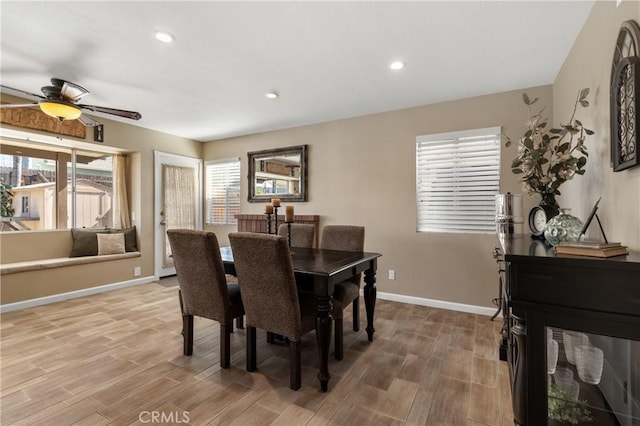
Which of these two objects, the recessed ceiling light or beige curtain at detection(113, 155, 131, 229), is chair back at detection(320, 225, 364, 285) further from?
beige curtain at detection(113, 155, 131, 229)

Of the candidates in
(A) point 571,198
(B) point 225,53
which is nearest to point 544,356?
(A) point 571,198

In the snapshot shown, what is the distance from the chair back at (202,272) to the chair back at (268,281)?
0.69 ft

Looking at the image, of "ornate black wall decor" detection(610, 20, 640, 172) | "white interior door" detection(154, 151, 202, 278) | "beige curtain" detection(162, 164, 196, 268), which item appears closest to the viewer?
"ornate black wall decor" detection(610, 20, 640, 172)

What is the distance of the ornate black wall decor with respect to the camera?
127 cm

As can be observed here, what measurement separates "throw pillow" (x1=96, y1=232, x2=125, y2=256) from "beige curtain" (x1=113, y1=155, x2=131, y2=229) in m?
0.31

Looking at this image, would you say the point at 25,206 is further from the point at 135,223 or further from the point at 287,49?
the point at 287,49

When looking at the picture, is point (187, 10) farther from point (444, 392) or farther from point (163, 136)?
point (163, 136)

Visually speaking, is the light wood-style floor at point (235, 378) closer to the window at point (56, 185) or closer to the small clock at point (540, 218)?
the small clock at point (540, 218)

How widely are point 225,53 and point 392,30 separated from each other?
4.54 ft

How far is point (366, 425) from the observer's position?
1639mm

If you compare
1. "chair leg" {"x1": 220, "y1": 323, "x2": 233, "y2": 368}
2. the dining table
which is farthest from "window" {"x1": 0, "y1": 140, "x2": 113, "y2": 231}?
"chair leg" {"x1": 220, "y1": 323, "x2": 233, "y2": 368}

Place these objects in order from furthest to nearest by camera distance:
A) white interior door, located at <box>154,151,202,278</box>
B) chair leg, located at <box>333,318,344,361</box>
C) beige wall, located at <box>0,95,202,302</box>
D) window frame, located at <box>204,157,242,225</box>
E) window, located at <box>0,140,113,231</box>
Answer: window frame, located at <box>204,157,242,225</box> → white interior door, located at <box>154,151,202,278</box> → window, located at <box>0,140,113,231</box> → beige wall, located at <box>0,95,202,302</box> → chair leg, located at <box>333,318,344,361</box>

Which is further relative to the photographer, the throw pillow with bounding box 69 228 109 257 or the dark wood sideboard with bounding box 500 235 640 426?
the throw pillow with bounding box 69 228 109 257

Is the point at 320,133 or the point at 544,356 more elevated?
the point at 320,133
